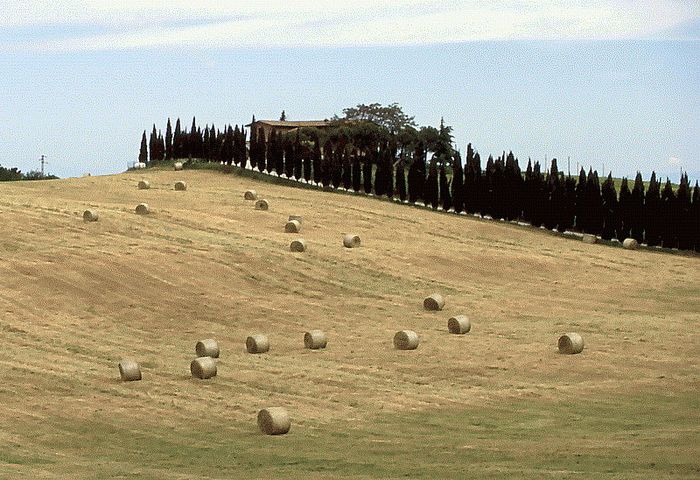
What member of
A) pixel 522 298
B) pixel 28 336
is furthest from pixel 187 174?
pixel 28 336

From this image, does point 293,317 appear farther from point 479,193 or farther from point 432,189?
point 432,189

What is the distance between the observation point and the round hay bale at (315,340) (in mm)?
26547

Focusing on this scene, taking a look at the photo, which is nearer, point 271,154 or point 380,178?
point 380,178

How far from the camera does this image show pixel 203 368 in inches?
910

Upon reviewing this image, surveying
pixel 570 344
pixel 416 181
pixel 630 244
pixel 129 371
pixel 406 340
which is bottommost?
pixel 129 371

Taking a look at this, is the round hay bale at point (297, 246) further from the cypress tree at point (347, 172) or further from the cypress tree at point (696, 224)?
the cypress tree at point (347, 172)

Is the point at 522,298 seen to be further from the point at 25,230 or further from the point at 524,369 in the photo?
the point at 25,230

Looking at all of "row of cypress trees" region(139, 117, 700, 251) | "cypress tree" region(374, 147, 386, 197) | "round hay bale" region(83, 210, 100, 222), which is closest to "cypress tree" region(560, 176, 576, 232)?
"row of cypress trees" region(139, 117, 700, 251)

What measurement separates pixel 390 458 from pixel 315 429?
2.86 metres

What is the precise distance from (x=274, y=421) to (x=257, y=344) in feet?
26.2

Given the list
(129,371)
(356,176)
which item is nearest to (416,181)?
(356,176)

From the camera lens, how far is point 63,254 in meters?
33.4

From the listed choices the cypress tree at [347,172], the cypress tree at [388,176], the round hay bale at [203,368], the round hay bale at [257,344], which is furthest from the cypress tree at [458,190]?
the round hay bale at [203,368]

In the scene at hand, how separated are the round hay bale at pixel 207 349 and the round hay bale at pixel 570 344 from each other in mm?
6987
